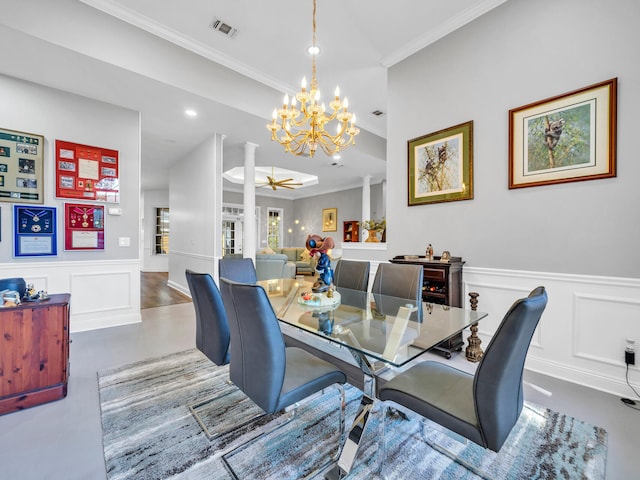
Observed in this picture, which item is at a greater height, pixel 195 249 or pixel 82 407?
pixel 195 249

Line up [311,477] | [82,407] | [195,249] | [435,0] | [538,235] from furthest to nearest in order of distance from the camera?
[195,249]
[435,0]
[538,235]
[82,407]
[311,477]

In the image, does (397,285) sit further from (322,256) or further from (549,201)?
(549,201)

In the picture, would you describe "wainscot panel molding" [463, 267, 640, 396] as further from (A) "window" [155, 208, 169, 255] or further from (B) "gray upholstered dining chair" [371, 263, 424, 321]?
(A) "window" [155, 208, 169, 255]

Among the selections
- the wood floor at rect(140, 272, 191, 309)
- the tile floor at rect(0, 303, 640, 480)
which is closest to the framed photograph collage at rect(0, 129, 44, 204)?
the tile floor at rect(0, 303, 640, 480)

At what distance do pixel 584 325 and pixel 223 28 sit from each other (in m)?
4.27

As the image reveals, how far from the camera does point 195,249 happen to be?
5.32 meters

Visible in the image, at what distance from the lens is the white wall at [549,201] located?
2.02 meters

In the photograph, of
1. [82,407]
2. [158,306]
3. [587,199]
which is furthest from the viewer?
[158,306]

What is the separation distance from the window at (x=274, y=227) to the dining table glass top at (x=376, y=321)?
8.57m

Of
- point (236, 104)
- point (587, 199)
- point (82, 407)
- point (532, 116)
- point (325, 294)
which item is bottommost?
point (82, 407)

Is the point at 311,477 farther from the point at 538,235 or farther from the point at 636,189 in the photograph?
the point at 636,189

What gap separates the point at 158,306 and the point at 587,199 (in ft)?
18.0

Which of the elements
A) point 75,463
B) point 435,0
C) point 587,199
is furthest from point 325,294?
point 435,0

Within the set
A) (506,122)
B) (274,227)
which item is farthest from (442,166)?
(274,227)
